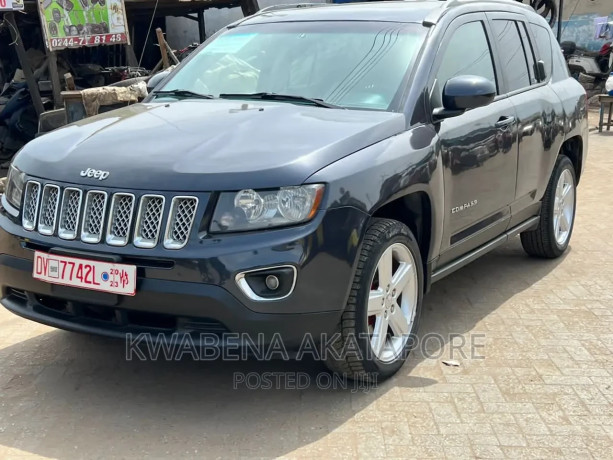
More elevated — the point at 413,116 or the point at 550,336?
the point at 413,116

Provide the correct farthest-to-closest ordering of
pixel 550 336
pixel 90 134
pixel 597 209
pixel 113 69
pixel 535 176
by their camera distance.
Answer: pixel 113 69, pixel 597 209, pixel 535 176, pixel 550 336, pixel 90 134

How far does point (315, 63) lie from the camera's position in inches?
162

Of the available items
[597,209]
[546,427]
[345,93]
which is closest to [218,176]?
[345,93]

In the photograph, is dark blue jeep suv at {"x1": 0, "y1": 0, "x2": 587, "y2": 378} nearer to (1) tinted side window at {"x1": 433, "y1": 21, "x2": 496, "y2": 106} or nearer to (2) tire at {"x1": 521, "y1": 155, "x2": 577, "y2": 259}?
(1) tinted side window at {"x1": 433, "y1": 21, "x2": 496, "y2": 106}

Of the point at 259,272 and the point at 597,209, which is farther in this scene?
the point at 597,209

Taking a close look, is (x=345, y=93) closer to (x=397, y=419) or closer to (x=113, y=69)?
(x=397, y=419)

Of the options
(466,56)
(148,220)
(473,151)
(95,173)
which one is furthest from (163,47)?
(148,220)

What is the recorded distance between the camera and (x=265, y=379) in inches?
145

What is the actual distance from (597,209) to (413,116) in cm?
435

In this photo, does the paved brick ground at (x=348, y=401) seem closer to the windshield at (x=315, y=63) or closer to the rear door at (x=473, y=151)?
the rear door at (x=473, y=151)

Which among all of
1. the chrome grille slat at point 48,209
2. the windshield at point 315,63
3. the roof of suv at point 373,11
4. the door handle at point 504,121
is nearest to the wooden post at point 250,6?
the roof of suv at point 373,11

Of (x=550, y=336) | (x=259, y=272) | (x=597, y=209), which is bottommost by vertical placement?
(x=597, y=209)

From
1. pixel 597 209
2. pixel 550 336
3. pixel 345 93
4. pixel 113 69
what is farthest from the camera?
pixel 113 69

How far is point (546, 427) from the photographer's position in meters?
3.23
